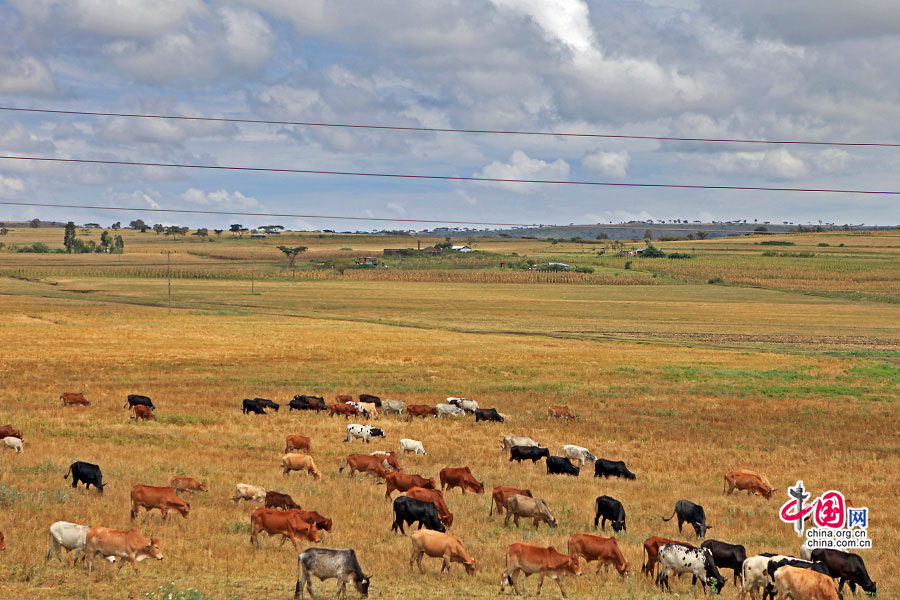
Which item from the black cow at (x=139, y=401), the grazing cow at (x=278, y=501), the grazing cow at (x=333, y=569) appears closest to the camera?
the grazing cow at (x=333, y=569)

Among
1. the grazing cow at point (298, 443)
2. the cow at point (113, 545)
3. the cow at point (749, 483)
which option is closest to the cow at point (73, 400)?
the grazing cow at point (298, 443)

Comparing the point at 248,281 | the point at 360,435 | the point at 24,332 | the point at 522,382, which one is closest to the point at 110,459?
the point at 360,435

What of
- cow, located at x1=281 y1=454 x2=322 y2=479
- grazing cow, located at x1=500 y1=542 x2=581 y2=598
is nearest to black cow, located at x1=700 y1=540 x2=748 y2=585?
grazing cow, located at x1=500 y1=542 x2=581 y2=598

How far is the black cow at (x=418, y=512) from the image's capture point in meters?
16.2

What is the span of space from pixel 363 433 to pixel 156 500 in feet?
36.9

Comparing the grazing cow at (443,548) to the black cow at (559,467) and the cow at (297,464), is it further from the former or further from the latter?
the black cow at (559,467)

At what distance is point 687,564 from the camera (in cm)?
1412

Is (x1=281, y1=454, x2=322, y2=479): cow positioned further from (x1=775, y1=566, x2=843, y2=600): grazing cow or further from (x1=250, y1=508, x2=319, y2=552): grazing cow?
(x1=775, y1=566, x2=843, y2=600): grazing cow

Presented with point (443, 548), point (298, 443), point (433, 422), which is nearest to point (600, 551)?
point (443, 548)

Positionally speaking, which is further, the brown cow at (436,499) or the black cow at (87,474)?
the black cow at (87,474)

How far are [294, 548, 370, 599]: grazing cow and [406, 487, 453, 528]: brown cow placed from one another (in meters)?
4.41

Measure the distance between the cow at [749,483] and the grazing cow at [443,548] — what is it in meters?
10.6

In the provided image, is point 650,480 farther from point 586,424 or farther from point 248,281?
point 248,281

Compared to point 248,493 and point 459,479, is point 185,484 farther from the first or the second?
point 459,479
